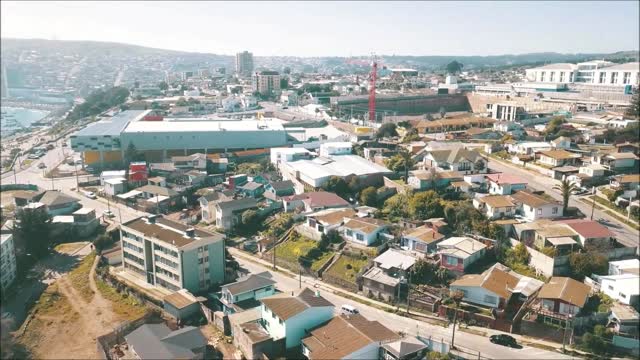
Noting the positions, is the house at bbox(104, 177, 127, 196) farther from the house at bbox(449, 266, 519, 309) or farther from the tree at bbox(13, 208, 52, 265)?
the house at bbox(449, 266, 519, 309)

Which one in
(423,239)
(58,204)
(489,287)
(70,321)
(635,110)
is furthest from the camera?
(635,110)

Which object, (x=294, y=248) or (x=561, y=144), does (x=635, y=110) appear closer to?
(x=561, y=144)

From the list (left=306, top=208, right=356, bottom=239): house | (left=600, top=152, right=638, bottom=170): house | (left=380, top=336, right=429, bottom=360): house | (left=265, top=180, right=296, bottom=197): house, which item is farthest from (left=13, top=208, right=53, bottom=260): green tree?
(left=600, top=152, right=638, bottom=170): house

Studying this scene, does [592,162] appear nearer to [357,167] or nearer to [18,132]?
[357,167]

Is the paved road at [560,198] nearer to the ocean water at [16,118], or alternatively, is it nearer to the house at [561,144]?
the house at [561,144]

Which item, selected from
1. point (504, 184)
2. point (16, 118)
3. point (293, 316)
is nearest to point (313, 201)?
point (504, 184)

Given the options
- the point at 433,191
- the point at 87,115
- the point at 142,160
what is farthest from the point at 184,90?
the point at 433,191
